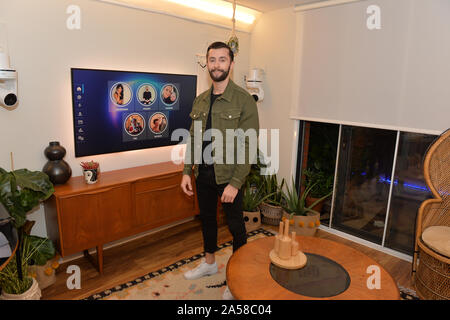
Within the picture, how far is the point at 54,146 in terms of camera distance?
8.36ft

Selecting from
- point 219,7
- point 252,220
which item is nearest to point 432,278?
point 252,220

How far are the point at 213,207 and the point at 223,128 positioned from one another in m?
0.62

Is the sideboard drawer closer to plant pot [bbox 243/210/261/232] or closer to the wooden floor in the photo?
the wooden floor

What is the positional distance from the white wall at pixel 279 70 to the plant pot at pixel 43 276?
101 inches

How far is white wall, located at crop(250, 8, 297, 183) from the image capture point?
3.70m

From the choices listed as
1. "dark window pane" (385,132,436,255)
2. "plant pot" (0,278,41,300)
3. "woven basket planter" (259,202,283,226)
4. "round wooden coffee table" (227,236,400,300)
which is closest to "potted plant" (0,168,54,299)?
"plant pot" (0,278,41,300)

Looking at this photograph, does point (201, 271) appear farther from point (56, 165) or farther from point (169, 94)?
point (169, 94)

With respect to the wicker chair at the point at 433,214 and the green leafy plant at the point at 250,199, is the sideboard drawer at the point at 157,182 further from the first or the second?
the wicker chair at the point at 433,214

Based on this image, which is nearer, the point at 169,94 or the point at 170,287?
the point at 170,287

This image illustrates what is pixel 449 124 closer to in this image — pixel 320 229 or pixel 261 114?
pixel 320 229

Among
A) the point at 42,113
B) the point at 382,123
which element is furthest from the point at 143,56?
the point at 382,123

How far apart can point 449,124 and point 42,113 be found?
3215mm

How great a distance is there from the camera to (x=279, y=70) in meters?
3.82

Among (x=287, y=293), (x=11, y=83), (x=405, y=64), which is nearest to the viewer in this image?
(x=287, y=293)
